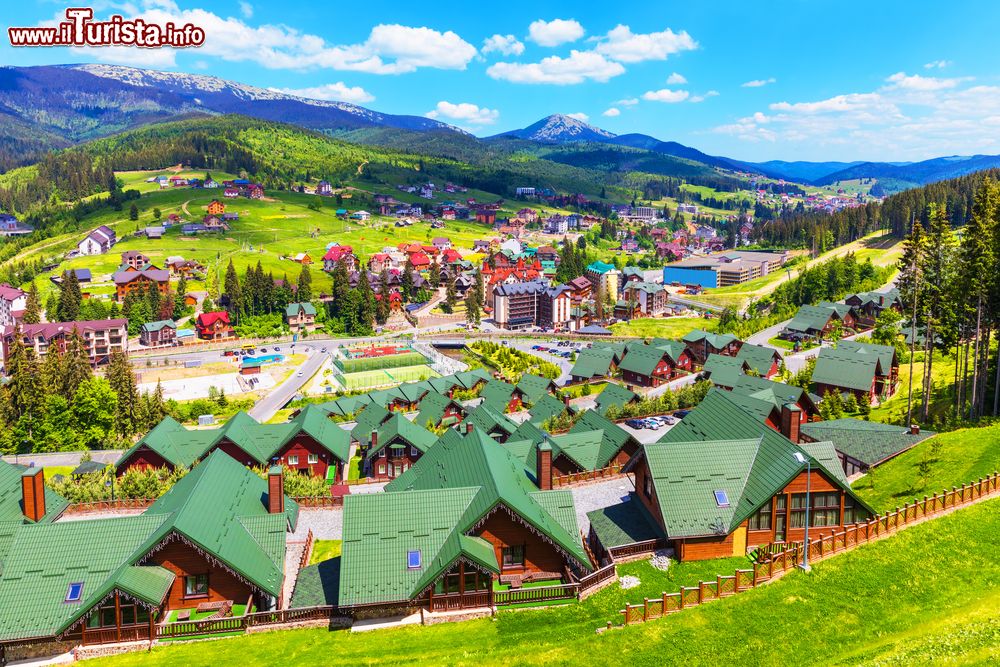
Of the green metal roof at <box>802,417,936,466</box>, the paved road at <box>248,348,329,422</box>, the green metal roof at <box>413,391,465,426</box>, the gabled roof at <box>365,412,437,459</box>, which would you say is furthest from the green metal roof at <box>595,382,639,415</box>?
the paved road at <box>248,348,329,422</box>

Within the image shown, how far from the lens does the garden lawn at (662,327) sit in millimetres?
135500

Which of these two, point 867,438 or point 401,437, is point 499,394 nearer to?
point 401,437

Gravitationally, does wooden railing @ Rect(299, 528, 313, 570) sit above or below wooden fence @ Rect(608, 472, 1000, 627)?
below

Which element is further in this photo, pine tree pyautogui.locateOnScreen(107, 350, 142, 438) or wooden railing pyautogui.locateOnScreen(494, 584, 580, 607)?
pine tree pyautogui.locateOnScreen(107, 350, 142, 438)

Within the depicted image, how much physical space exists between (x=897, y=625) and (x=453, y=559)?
51.1 ft

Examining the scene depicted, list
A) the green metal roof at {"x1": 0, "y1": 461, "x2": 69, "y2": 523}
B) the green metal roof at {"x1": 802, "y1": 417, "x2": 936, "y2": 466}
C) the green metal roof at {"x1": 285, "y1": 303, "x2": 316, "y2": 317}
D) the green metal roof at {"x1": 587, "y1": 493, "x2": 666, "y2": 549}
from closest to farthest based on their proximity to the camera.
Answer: the green metal roof at {"x1": 587, "y1": 493, "x2": 666, "y2": 549} < the green metal roof at {"x1": 0, "y1": 461, "x2": 69, "y2": 523} < the green metal roof at {"x1": 802, "y1": 417, "x2": 936, "y2": 466} < the green metal roof at {"x1": 285, "y1": 303, "x2": 316, "y2": 317}

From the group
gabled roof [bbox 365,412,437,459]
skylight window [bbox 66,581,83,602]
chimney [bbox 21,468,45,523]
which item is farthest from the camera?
gabled roof [bbox 365,412,437,459]

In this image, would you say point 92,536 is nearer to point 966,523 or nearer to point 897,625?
point 897,625

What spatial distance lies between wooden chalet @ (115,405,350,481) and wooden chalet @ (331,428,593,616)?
26.7m

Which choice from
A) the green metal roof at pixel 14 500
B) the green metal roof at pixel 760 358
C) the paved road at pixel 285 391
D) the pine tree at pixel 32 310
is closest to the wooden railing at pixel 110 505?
the green metal roof at pixel 14 500

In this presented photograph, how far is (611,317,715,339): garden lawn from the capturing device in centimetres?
13550

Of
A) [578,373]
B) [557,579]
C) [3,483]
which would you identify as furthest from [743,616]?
[578,373]

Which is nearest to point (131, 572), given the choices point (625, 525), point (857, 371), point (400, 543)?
point (400, 543)

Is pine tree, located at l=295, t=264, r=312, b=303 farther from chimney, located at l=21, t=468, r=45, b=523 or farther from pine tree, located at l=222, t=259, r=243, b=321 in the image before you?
chimney, located at l=21, t=468, r=45, b=523
